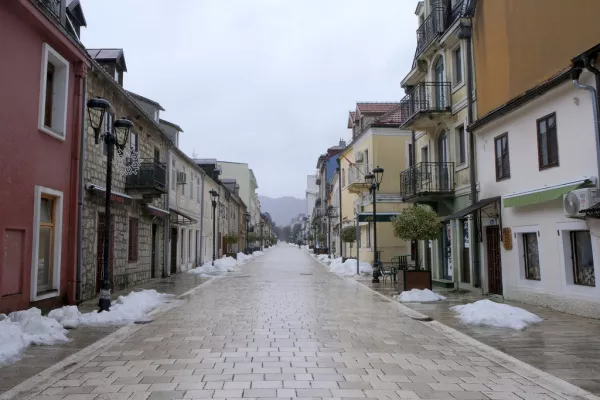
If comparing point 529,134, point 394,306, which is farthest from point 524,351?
point 529,134

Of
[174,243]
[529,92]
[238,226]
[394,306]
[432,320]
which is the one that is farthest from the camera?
[238,226]

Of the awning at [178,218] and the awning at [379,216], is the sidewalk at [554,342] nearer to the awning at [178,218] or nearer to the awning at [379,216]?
the awning at [379,216]

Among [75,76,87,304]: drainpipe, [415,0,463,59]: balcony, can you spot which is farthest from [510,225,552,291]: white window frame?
[75,76,87,304]: drainpipe

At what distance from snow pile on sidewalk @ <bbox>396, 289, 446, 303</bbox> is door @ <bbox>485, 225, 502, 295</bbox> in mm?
1659

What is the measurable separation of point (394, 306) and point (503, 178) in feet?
15.5

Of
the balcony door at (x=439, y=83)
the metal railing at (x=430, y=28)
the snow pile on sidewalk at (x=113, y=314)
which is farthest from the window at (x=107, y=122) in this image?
the metal railing at (x=430, y=28)

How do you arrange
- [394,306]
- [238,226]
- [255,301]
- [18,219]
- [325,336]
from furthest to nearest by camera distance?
[238,226] → [255,301] → [394,306] → [18,219] → [325,336]

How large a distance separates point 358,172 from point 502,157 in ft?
50.4

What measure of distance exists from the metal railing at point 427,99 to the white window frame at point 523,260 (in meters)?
5.87

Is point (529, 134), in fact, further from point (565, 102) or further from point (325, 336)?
point (325, 336)

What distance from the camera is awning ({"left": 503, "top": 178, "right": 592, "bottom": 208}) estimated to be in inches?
382

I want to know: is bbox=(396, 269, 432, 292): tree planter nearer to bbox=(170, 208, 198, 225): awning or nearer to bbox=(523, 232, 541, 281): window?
bbox=(523, 232, 541, 281): window

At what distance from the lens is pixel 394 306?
40.2 feet

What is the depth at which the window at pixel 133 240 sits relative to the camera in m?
16.8
